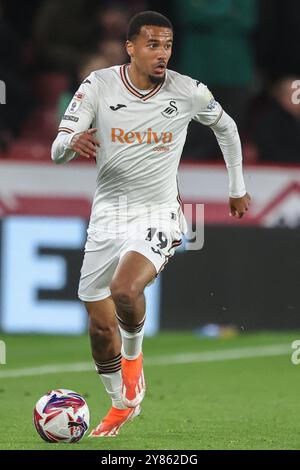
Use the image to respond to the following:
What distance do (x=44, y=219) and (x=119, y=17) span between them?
7.65 ft

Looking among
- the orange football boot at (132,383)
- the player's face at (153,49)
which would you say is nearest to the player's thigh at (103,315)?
the orange football boot at (132,383)

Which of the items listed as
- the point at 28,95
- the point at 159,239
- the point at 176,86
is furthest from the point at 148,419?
the point at 28,95

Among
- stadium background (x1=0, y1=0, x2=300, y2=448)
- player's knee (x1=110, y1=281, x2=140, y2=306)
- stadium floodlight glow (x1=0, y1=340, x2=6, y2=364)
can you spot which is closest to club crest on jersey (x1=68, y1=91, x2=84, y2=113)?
player's knee (x1=110, y1=281, x2=140, y2=306)

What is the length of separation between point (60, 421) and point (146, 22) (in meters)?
2.32

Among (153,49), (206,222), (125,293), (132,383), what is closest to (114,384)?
(132,383)

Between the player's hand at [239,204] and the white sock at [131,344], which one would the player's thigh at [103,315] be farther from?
the player's hand at [239,204]

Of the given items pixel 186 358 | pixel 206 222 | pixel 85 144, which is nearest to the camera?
pixel 85 144

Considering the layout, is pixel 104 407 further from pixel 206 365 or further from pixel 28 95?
pixel 28 95

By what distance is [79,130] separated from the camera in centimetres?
809

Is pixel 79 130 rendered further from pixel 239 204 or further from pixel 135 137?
pixel 239 204

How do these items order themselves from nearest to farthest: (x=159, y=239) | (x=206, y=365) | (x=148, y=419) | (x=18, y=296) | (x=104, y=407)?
(x=159, y=239) → (x=148, y=419) → (x=104, y=407) → (x=206, y=365) → (x=18, y=296)

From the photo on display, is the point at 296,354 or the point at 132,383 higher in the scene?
the point at 132,383

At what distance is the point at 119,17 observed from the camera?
14.2m

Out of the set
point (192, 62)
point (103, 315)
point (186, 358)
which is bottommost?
point (186, 358)
